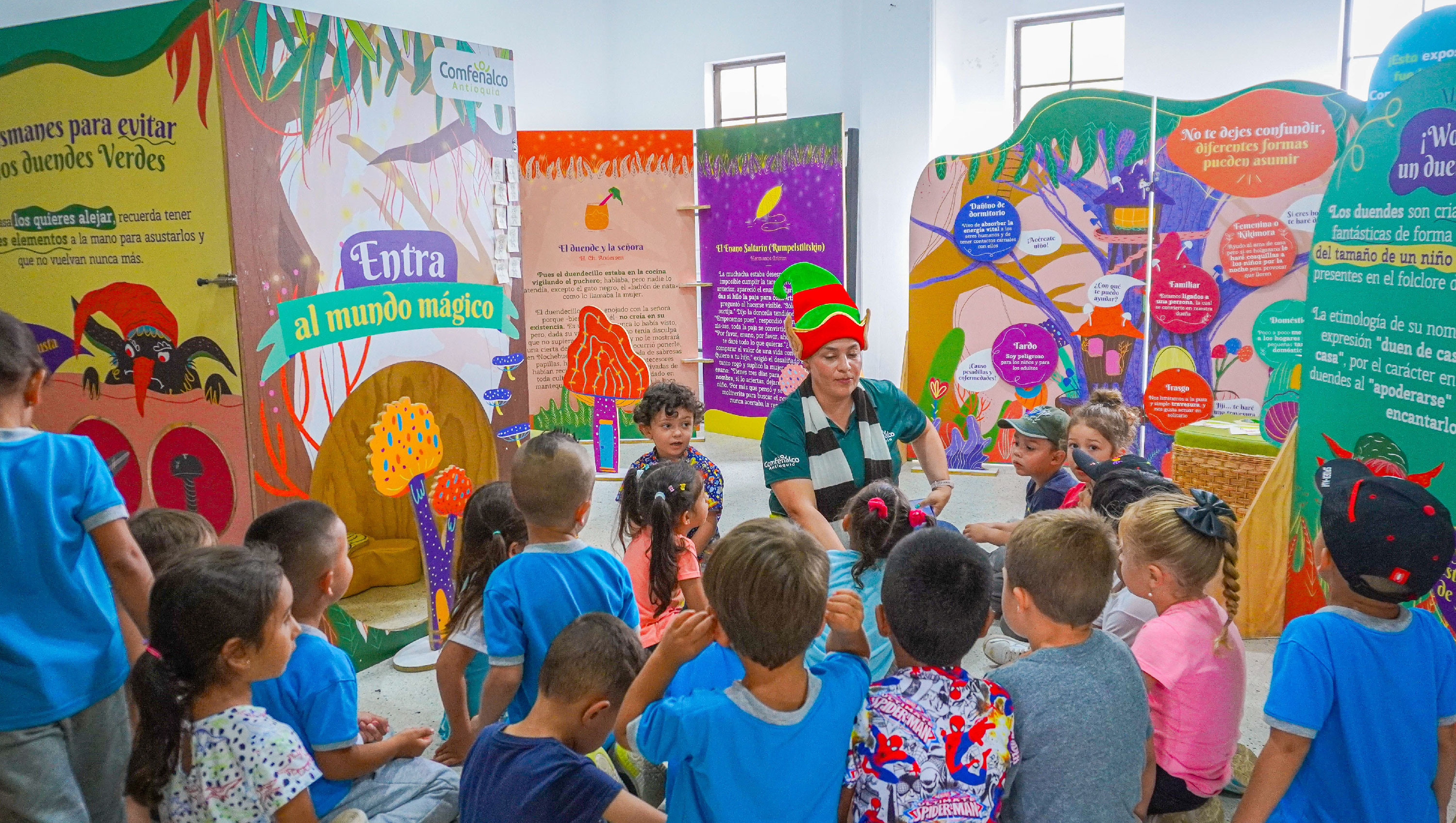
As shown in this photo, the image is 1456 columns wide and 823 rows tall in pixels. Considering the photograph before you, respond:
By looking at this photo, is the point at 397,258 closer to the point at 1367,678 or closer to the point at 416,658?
the point at 416,658

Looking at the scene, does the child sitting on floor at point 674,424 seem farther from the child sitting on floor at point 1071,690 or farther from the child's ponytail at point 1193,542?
the child sitting on floor at point 1071,690

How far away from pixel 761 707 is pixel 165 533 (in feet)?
5.67

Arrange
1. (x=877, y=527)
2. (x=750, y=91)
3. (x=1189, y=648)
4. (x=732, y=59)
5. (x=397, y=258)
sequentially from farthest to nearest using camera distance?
(x=750, y=91) < (x=732, y=59) < (x=397, y=258) < (x=877, y=527) < (x=1189, y=648)

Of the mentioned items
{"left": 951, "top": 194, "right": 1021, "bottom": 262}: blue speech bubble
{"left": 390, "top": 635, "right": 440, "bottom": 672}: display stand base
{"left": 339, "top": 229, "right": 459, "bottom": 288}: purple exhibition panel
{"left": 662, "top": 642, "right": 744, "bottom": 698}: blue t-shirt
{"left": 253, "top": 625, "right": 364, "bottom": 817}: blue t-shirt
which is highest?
{"left": 951, "top": 194, "right": 1021, "bottom": 262}: blue speech bubble

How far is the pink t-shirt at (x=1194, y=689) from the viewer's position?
2.11 metres

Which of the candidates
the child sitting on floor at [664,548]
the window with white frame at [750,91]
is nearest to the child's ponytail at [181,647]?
the child sitting on floor at [664,548]

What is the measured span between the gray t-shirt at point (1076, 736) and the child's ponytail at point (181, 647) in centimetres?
136

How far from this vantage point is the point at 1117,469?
2.85m

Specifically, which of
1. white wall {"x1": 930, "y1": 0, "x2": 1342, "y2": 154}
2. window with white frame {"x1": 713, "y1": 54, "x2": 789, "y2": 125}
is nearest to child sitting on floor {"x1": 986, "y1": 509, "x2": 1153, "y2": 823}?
white wall {"x1": 930, "y1": 0, "x2": 1342, "y2": 154}

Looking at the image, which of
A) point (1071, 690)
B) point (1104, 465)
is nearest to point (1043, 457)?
point (1104, 465)

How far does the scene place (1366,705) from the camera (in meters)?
1.79

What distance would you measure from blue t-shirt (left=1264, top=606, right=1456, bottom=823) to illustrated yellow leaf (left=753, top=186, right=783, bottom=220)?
582cm

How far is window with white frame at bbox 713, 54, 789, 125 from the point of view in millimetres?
8508

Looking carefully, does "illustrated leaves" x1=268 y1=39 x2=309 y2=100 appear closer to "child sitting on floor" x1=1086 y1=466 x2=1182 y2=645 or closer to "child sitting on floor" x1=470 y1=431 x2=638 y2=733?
"child sitting on floor" x1=470 y1=431 x2=638 y2=733
